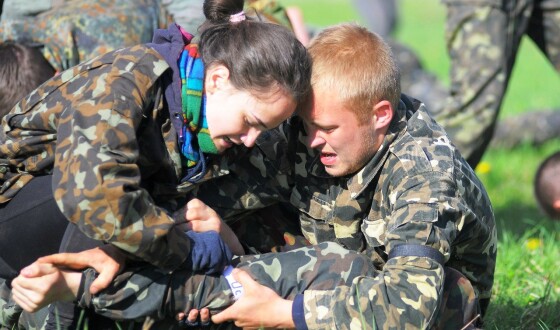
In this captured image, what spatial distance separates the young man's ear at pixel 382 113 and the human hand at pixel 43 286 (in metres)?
1.17

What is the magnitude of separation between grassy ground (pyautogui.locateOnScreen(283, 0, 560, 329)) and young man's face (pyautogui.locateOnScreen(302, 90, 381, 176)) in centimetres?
63

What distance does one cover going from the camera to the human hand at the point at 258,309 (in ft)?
10.5

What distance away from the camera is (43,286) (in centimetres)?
299

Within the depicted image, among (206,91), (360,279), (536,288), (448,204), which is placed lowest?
(536,288)

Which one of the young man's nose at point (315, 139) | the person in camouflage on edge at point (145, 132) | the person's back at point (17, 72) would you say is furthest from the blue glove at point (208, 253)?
the person's back at point (17, 72)

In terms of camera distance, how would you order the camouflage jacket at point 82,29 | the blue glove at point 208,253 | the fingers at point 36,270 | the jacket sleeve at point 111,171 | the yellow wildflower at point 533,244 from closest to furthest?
the jacket sleeve at point 111,171 < the fingers at point 36,270 < the blue glove at point 208,253 < the camouflage jacket at point 82,29 < the yellow wildflower at point 533,244

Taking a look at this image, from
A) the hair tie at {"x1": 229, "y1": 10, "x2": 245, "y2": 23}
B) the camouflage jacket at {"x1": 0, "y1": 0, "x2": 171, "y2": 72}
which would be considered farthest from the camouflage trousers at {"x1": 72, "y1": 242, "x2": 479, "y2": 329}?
the camouflage jacket at {"x1": 0, "y1": 0, "x2": 171, "y2": 72}

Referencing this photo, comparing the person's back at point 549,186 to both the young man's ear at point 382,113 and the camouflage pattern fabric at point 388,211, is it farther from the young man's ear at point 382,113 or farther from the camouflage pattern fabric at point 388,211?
the young man's ear at point 382,113

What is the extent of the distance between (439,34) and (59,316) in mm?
16666

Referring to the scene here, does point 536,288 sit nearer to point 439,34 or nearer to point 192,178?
point 192,178

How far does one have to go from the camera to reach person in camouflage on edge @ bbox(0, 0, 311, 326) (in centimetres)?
292

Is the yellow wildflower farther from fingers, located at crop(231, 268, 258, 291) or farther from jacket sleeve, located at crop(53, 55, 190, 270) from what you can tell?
jacket sleeve, located at crop(53, 55, 190, 270)

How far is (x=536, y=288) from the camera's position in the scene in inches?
173

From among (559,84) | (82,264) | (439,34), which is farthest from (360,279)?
(439,34)
